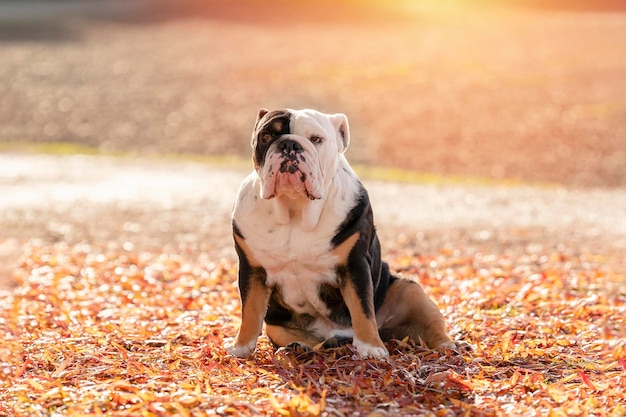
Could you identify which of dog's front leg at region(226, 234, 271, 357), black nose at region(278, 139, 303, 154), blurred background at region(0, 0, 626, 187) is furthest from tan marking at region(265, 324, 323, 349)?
blurred background at region(0, 0, 626, 187)

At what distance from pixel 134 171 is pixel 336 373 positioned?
46.7 feet

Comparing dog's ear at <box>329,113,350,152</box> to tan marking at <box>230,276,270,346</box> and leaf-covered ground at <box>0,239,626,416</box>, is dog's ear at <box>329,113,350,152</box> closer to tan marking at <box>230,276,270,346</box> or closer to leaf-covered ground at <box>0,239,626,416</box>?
tan marking at <box>230,276,270,346</box>

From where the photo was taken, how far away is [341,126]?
5.58m

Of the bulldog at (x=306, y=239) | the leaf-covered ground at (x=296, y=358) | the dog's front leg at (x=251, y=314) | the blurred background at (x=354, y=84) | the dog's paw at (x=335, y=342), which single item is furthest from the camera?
the blurred background at (x=354, y=84)

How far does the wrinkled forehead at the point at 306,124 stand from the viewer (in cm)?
521

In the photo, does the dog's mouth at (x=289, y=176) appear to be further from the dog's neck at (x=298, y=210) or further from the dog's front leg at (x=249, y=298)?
the dog's front leg at (x=249, y=298)

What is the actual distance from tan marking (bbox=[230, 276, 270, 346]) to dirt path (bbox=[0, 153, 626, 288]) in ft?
16.6

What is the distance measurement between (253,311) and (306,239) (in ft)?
2.02

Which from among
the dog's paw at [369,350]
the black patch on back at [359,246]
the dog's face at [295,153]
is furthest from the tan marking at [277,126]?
the dog's paw at [369,350]

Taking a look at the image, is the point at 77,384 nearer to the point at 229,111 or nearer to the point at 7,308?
the point at 7,308

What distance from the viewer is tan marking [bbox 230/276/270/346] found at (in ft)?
18.3

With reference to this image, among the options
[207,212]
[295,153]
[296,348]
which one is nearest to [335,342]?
[296,348]

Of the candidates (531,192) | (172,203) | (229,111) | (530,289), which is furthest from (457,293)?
(229,111)

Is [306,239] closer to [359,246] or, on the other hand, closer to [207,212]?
[359,246]
